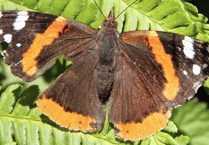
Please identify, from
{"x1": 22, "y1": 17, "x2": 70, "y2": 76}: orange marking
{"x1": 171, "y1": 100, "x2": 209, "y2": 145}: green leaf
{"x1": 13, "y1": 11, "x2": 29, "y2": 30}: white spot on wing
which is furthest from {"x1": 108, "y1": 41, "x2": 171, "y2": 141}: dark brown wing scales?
{"x1": 171, "y1": 100, "x2": 209, "y2": 145}: green leaf

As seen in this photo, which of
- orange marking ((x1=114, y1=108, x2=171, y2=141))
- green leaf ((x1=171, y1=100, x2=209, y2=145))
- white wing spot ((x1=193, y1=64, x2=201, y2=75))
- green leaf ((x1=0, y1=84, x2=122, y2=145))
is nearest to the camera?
white wing spot ((x1=193, y1=64, x2=201, y2=75))

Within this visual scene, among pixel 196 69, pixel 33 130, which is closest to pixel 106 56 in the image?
pixel 196 69

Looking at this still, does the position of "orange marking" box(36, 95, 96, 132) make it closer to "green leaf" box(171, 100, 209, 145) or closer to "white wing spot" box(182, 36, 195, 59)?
"white wing spot" box(182, 36, 195, 59)

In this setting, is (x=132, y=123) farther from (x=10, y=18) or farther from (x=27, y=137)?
(x=10, y=18)

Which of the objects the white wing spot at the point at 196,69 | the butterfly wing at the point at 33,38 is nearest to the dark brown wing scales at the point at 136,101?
the white wing spot at the point at 196,69

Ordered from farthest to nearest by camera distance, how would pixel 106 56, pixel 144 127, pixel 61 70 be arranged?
pixel 61 70 < pixel 106 56 < pixel 144 127

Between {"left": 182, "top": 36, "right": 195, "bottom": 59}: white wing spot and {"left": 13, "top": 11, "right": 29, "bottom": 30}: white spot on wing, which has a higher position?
{"left": 13, "top": 11, "right": 29, "bottom": 30}: white spot on wing

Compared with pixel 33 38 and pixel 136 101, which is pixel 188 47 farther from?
pixel 33 38

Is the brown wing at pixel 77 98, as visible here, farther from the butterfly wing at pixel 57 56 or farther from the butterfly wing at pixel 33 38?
the butterfly wing at pixel 33 38
